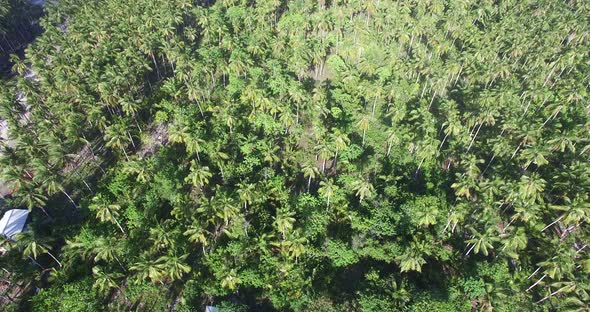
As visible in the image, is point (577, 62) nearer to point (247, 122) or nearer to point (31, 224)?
point (247, 122)

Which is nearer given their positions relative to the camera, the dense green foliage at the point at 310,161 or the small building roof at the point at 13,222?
the dense green foliage at the point at 310,161

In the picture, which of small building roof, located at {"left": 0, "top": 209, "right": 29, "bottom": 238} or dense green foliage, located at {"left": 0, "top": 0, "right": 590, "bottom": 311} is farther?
small building roof, located at {"left": 0, "top": 209, "right": 29, "bottom": 238}

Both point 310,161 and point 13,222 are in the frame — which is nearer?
point 13,222

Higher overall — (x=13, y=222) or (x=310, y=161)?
(x=310, y=161)
